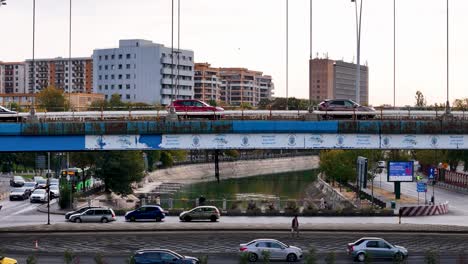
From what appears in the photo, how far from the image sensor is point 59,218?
56.1 metres

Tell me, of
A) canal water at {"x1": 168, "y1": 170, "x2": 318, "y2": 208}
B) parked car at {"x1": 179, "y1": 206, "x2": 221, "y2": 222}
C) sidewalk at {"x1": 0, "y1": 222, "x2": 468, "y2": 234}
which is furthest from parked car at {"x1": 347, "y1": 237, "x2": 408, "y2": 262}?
canal water at {"x1": 168, "y1": 170, "x2": 318, "y2": 208}

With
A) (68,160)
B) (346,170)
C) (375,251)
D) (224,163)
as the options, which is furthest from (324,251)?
(224,163)

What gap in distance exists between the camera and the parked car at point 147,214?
5250 centimetres

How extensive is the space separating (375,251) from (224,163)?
11276 centimetres

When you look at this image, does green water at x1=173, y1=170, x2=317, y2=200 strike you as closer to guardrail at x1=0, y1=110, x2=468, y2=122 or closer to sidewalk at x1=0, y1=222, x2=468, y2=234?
sidewalk at x1=0, y1=222, x2=468, y2=234

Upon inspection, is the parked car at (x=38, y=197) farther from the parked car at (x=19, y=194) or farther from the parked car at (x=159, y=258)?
the parked car at (x=159, y=258)

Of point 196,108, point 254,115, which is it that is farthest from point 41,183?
point 254,115

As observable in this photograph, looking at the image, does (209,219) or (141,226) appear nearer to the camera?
(141,226)

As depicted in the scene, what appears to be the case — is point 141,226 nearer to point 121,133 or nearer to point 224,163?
point 121,133

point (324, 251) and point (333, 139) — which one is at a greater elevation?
point (333, 139)

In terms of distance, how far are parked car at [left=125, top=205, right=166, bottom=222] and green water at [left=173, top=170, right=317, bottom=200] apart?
34690mm

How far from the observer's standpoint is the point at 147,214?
5259 centimetres

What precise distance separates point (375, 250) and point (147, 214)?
2094 centimetres

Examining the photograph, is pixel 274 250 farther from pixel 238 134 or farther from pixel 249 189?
pixel 249 189
